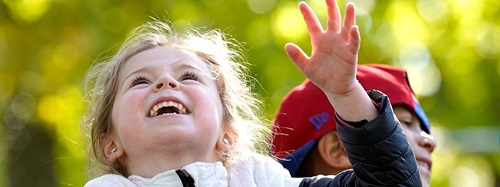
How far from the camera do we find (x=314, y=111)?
14.8ft

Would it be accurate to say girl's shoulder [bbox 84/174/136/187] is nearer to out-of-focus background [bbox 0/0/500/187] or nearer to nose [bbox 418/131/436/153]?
nose [bbox 418/131/436/153]

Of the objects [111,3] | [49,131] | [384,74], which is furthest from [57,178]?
[384,74]

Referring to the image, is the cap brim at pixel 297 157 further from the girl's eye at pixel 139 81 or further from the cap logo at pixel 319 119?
the girl's eye at pixel 139 81

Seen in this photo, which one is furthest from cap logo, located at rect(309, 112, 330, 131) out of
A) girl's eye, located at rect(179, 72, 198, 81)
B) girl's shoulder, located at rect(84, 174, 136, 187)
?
girl's shoulder, located at rect(84, 174, 136, 187)

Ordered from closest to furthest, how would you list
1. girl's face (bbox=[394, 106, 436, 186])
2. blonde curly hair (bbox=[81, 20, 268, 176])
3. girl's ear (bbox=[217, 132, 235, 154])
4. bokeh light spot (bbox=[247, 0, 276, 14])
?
girl's ear (bbox=[217, 132, 235, 154]) → blonde curly hair (bbox=[81, 20, 268, 176]) → girl's face (bbox=[394, 106, 436, 186]) → bokeh light spot (bbox=[247, 0, 276, 14])

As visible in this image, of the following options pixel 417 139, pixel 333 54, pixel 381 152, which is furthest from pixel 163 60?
pixel 417 139

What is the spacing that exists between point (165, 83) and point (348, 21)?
628 millimetres

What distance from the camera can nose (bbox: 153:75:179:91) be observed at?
3463 mm

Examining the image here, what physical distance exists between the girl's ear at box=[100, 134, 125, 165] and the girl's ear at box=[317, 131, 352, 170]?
1.06 metres

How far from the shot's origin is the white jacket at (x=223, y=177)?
338 centimetres

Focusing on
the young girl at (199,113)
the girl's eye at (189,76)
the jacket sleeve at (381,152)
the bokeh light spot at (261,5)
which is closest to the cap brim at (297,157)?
the young girl at (199,113)

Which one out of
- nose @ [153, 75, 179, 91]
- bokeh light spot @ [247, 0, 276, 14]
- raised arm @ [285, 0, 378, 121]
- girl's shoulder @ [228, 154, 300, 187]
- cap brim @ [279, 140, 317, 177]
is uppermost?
raised arm @ [285, 0, 378, 121]

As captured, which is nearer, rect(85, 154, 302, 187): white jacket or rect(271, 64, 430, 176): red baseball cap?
rect(85, 154, 302, 187): white jacket

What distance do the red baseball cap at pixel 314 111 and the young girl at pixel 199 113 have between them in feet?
1.85
